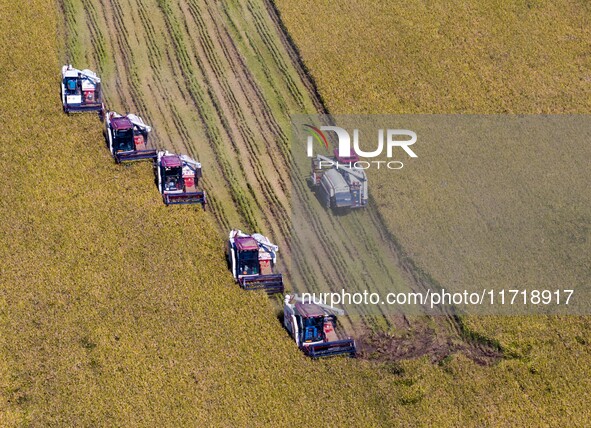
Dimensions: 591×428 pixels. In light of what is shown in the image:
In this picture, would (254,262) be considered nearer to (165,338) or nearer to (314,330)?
(314,330)

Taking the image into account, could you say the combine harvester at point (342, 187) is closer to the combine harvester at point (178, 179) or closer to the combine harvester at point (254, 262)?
the combine harvester at point (254, 262)

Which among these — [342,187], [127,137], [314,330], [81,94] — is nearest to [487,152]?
[342,187]

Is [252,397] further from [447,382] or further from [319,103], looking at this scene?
[319,103]

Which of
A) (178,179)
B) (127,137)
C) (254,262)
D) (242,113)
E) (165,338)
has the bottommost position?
(165,338)

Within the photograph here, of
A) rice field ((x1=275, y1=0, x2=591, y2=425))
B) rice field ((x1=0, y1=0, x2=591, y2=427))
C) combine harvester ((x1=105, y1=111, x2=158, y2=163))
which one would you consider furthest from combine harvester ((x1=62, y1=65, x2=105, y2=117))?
rice field ((x1=275, y1=0, x2=591, y2=425))

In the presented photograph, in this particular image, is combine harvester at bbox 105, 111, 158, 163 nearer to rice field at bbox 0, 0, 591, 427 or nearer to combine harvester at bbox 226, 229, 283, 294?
rice field at bbox 0, 0, 591, 427

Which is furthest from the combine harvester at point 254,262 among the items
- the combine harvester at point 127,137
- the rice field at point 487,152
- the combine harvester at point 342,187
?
the combine harvester at point 127,137
